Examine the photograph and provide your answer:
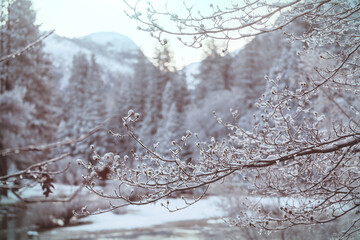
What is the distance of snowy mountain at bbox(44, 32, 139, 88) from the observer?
181 feet

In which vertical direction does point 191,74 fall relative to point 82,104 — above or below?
above

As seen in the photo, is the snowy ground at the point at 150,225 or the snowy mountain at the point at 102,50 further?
the snowy mountain at the point at 102,50

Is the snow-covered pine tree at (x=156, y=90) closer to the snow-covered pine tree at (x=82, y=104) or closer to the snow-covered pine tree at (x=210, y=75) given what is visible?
the snow-covered pine tree at (x=210, y=75)

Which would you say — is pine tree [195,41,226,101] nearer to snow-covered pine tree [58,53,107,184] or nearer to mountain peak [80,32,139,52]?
snow-covered pine tree [58,53,107,184]

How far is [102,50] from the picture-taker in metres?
71.2

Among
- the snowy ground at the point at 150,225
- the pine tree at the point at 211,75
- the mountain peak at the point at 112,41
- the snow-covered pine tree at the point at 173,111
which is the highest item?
the mountain peak at the point at 112,41

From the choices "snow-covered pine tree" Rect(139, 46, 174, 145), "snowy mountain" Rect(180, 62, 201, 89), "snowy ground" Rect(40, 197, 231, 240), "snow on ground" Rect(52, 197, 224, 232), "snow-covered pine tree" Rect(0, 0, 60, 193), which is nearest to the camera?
"snowy ground" Rect(40, 197, 231, 240)

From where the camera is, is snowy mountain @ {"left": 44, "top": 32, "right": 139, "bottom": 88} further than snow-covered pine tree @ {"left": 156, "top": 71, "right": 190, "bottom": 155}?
Yes

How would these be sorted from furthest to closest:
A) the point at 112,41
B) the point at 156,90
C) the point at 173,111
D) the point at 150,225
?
the point at 112,41
the point at 156,90
the point at 173,111
the point at 150,225

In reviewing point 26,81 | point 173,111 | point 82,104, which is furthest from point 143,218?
point 82,104

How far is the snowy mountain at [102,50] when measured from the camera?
55.1 m

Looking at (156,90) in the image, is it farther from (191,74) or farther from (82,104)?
(191,74)

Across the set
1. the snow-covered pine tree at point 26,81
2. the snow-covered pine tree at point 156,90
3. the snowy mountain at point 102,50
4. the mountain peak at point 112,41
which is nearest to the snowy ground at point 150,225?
the snow-covered pine tree at point 26,81

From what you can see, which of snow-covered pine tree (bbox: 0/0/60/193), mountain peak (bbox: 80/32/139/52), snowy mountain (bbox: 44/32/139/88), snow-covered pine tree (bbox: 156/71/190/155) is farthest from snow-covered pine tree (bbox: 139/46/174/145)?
mountain peak (bbox: 80/32/139/52)
